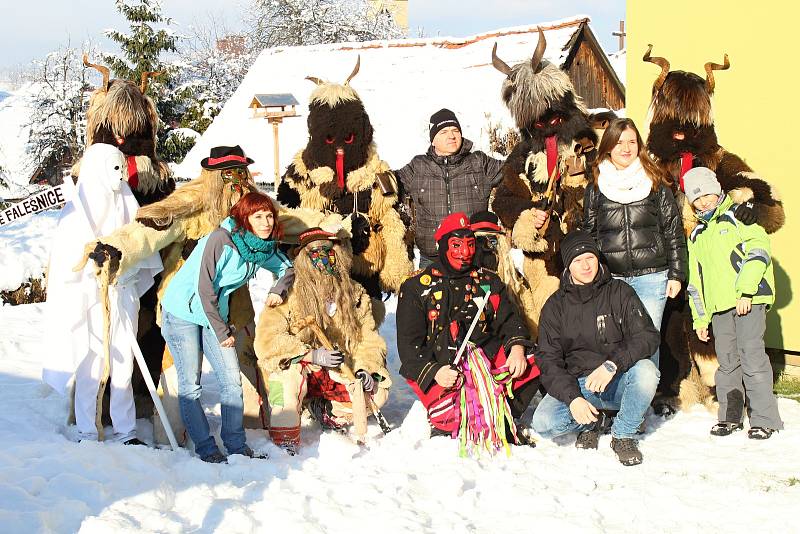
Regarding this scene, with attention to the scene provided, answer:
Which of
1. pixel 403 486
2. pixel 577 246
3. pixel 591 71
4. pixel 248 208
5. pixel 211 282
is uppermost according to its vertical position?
pixel 591 71

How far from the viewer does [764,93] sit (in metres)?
5.78

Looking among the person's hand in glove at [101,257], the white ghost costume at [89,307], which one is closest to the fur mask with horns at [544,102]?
the white ghost costume at [89,307]

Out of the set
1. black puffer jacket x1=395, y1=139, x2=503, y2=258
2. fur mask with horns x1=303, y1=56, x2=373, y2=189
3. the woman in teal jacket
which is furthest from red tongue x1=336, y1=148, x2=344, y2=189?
the woman in teal jacket

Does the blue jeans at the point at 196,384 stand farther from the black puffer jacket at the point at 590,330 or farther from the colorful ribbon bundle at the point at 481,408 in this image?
the black puffer jacket at the point at 590,330

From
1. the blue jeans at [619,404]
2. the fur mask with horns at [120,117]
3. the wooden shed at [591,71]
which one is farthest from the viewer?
the wooden shed at [591,71]

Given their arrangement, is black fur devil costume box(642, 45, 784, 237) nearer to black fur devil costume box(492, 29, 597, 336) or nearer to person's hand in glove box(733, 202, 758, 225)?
person's hand in glove box(733, 202, 758, 225)

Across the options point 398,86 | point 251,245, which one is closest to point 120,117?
point 251,245

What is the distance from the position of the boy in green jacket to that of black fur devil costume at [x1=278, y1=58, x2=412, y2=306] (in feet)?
5.87

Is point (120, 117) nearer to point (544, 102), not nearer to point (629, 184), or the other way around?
point (544, 102)

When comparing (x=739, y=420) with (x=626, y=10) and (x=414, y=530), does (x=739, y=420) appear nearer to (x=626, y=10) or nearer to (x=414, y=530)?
(x=414, y=530)

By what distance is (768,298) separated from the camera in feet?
14.6

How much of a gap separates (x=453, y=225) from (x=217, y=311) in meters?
1.41

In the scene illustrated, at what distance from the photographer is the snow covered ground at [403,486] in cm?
335

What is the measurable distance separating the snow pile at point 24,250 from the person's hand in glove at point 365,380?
6632 mm
